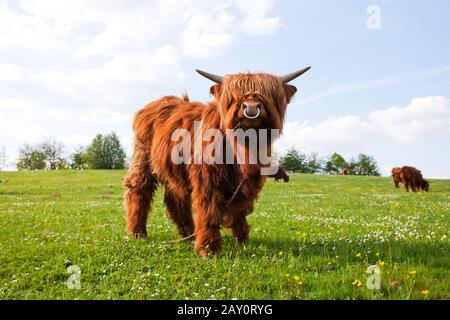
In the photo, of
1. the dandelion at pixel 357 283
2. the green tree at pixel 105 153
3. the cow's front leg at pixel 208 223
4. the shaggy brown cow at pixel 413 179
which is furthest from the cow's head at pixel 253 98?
the green tree at pixel 105 153

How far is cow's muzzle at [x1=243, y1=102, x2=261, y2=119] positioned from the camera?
6035mm

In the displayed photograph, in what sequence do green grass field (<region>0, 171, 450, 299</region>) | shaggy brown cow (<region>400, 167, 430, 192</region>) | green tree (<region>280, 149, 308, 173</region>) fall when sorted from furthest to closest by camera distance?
green tree (<region>280, 149, 308, 173</region>), shaggy brown cow (<region>400, 167, 430, 192</region>), green grass field (<region>0, 171, 450, 299</region>)

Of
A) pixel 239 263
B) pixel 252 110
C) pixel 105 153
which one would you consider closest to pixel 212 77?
pixel 252 110

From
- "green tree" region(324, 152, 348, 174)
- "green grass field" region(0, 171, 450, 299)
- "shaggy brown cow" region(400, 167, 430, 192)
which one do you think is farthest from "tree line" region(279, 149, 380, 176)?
"green grass field" region(0, 171, 450, 299)

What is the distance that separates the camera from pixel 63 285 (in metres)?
5.92

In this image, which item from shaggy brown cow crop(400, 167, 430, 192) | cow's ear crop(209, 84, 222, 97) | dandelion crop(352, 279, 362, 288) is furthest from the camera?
shaggy brown cow crop(400, 167, 430, 192)

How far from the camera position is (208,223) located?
7051 millimetres

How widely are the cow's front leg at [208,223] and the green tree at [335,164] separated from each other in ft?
251

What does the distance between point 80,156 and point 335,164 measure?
180 ft

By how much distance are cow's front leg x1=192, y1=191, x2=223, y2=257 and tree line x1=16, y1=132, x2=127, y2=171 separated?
8125 cm

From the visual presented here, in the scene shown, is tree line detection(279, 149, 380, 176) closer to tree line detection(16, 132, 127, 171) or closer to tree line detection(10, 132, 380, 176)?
tree line detection(10, 132, 380, 176)
